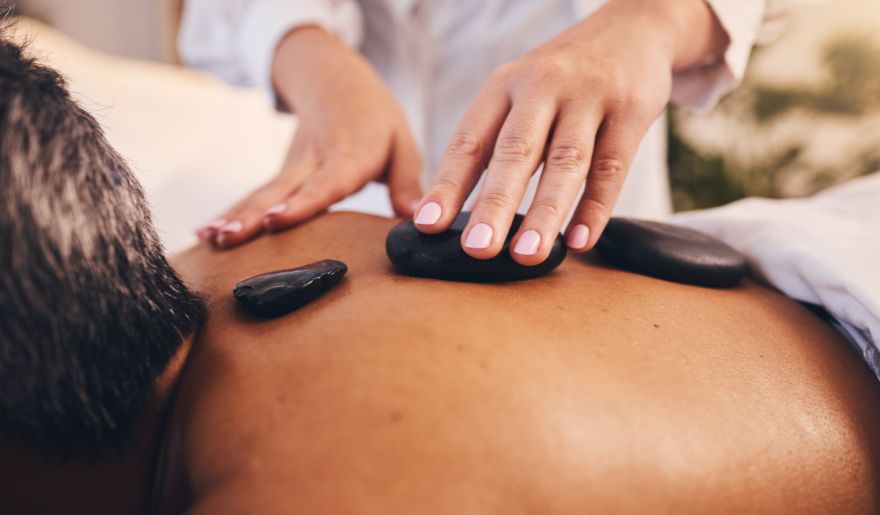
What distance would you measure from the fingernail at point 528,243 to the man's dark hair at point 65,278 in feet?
0.86

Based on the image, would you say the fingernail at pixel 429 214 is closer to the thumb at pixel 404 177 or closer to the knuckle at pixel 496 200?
the knuckle at pixel 496 200

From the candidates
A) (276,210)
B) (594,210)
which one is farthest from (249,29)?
(594,210)

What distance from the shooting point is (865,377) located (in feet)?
1.63

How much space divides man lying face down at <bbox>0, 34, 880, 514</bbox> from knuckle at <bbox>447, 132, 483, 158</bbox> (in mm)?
157

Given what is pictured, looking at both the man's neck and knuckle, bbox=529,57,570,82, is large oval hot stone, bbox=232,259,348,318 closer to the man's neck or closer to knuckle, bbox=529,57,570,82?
the man's neck

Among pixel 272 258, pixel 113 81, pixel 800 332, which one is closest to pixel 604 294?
pixel 800 332

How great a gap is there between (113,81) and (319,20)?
3.30ft

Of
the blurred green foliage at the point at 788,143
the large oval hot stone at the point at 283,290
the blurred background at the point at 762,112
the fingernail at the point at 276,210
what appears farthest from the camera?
the blurred green foliage at the point at 788,143

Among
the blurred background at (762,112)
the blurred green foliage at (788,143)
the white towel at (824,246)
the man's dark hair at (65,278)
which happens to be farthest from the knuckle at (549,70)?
the blurred green foliage at (788,143)

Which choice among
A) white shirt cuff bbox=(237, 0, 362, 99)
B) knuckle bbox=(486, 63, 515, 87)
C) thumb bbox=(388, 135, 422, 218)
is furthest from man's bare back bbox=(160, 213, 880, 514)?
white shirt cuff bbox=(237, 0, 362, 99)

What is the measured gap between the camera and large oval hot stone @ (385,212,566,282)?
0.46 meters

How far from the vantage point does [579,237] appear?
1.74 feet

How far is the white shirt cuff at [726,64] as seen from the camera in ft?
2.49

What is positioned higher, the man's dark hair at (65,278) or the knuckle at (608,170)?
the man's dark hair at (65,278)
